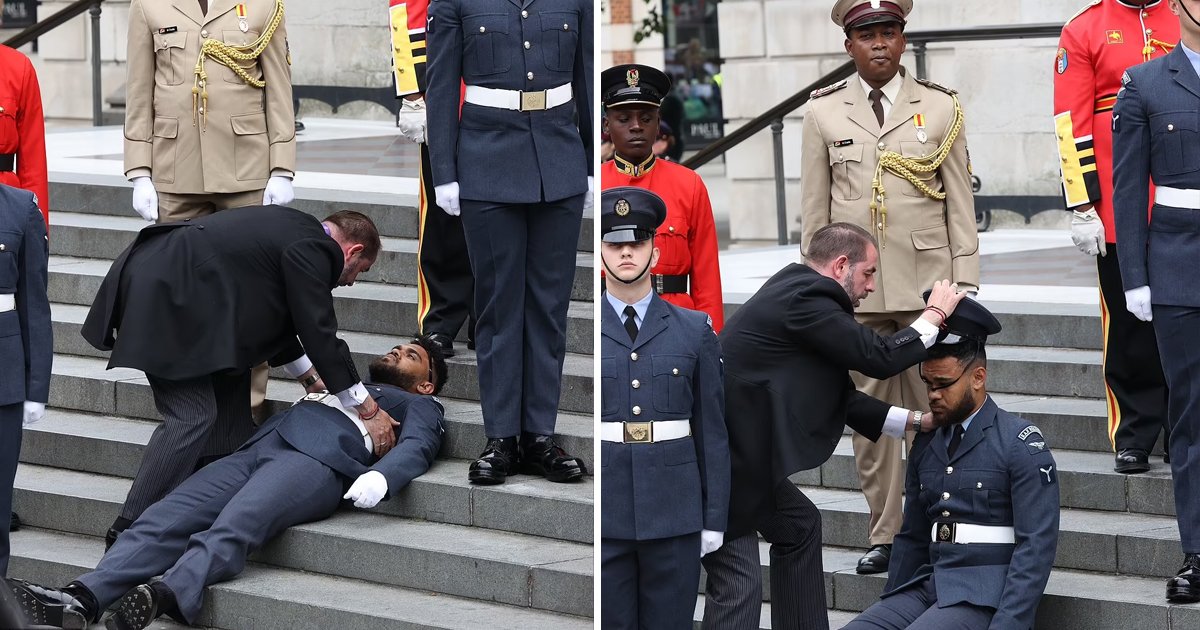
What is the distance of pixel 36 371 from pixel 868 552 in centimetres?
288

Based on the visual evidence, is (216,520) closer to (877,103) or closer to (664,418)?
(664,418)

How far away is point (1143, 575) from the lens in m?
6.27

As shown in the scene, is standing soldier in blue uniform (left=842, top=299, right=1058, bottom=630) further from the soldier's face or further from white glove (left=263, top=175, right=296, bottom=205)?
white glove (left=263, top=175, right=296, bottom=205)

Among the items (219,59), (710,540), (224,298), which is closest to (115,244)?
(219,59)

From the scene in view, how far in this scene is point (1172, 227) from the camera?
5.99 m

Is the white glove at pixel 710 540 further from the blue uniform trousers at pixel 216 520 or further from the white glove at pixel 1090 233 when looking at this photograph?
the white glove at pixel 1090 233

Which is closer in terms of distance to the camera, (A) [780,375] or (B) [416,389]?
(A) [780,375]

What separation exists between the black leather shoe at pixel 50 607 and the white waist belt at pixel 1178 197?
359 cm

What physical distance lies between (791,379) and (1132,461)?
145 centimetres

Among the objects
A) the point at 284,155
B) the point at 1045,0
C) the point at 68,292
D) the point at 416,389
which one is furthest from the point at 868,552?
the point at 1045,0

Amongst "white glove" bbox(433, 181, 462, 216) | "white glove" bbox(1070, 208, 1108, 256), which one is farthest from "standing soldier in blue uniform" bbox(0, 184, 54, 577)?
"white glove" bbox(1070, 208, 1108, 256)

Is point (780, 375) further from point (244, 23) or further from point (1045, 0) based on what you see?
point (1045, 0)

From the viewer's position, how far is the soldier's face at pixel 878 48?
652cm

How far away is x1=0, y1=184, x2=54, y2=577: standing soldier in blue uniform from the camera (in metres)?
6.65
